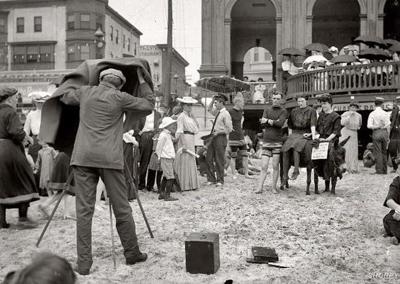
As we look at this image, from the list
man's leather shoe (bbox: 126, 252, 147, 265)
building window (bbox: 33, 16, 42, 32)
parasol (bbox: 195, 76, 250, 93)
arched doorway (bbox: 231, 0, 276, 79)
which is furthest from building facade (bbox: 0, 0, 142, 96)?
man's leather shoe (bbox: 126, 252, 147, 265)

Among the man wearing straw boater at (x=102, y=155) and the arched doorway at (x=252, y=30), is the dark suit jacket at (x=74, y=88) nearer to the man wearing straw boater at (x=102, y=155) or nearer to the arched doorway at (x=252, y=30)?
the man wearing straw boater at (x=102, y=155)

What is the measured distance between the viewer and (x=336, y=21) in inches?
1214

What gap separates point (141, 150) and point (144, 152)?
10 cm

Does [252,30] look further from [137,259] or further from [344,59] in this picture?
[137,259]

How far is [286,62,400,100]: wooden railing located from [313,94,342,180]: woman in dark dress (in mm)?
7929

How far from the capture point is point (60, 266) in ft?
7.45

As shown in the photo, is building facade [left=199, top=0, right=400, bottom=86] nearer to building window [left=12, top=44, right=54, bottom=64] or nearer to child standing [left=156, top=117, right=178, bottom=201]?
child standing [left=156, top=117, right=178, bottom=201]

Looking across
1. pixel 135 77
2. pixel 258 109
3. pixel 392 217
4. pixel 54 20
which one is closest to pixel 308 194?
pixel 392 217

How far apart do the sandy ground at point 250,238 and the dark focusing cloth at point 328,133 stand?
47cm

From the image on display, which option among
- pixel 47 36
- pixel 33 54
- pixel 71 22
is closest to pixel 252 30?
pixel 71 22

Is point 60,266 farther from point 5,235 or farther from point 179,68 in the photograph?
point 179,68

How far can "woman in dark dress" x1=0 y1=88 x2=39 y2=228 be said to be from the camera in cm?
726

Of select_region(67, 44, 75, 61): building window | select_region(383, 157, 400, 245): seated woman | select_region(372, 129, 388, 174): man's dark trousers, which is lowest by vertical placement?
select_region(383, 157, 400, 245): seated woman

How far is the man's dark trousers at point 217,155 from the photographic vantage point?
12.3 meters
